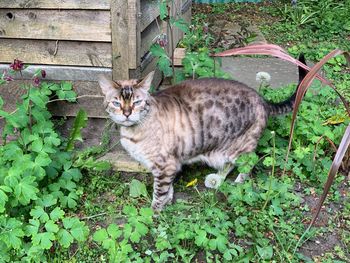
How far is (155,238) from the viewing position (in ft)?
9.14

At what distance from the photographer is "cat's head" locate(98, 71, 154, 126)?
9.47 ft

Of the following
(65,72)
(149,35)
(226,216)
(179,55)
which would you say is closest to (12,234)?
(226,216)

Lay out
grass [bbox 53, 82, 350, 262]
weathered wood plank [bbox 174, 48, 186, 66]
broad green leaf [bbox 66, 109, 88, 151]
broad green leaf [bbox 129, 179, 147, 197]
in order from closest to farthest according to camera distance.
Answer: grass [bbox 53, 82, 350, 262] → broad green leaf [bbox 129, 179, 147, 197] → broad green leaf [bbox 66, 109, 88, 151] → weathered wood plank [bbox 174, 48, 186, 66]

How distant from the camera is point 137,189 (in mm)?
3256

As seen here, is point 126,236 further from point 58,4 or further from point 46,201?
point 58,4

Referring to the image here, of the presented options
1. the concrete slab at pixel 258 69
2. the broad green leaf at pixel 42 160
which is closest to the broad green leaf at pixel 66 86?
the broad green leaf at pixel 42 160

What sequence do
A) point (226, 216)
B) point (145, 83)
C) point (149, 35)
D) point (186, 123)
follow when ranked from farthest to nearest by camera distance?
point (149, 35) < point (186, 123) < point (145, 83) < point (226, 216)

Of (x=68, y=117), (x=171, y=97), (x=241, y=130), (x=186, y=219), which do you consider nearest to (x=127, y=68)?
(x=171, y=97)

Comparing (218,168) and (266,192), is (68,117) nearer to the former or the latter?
(218,168)

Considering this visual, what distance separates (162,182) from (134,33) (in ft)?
3.89

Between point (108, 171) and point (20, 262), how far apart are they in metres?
1.10

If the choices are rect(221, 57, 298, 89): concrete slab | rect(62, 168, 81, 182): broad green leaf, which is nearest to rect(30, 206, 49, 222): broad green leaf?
rect(62, 168, 81, 182): broad green leaf

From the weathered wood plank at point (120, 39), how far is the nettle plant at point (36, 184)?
0.43 meters

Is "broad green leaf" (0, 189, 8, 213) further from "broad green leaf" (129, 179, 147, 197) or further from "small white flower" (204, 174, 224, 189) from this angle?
"small white flower" (204, 174, 224, 189)
